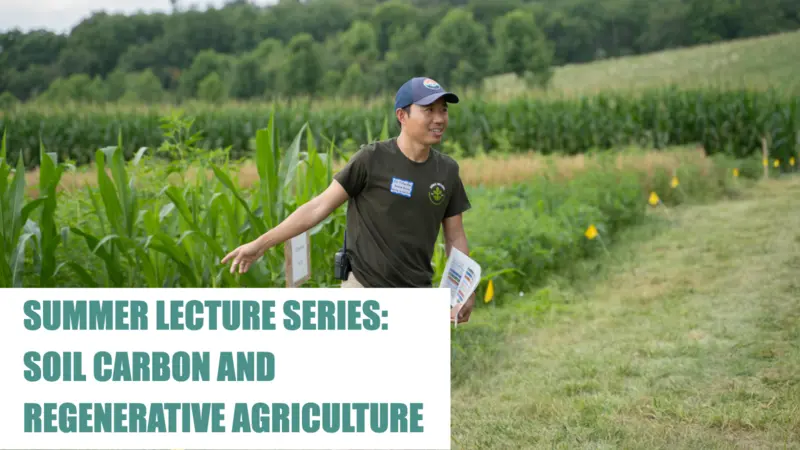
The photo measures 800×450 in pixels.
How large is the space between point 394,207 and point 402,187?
→ 0.10m

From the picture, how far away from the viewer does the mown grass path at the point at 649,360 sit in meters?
4.86

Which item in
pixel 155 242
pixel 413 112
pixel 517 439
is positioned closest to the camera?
pixel 413 112

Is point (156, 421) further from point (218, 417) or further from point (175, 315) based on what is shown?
point (175, 315)

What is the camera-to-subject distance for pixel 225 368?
357 cm

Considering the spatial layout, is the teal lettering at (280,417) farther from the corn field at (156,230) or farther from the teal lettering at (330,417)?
the corn field at (156,230)

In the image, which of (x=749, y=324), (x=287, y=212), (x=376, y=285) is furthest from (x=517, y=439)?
(x=749, y=324)

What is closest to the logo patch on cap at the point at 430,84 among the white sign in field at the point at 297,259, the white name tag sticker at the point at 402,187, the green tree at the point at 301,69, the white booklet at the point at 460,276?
the white name tag sticker at the point at 402,187

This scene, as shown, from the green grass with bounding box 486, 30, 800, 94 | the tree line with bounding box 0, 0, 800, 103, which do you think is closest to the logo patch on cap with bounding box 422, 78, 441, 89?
the green grass with bounding box 486, 30, 800, 94

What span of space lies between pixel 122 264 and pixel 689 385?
3.92 metres

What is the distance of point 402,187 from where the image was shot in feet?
13.1

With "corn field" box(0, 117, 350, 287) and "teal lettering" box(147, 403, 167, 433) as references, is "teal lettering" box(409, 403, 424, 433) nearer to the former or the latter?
"teal lettering" box(147, 403, 167, 433)

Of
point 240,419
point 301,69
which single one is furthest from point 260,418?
point 301,69

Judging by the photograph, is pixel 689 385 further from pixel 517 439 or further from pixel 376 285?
pixel 376 285

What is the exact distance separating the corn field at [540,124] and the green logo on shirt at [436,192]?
15.4 meters
